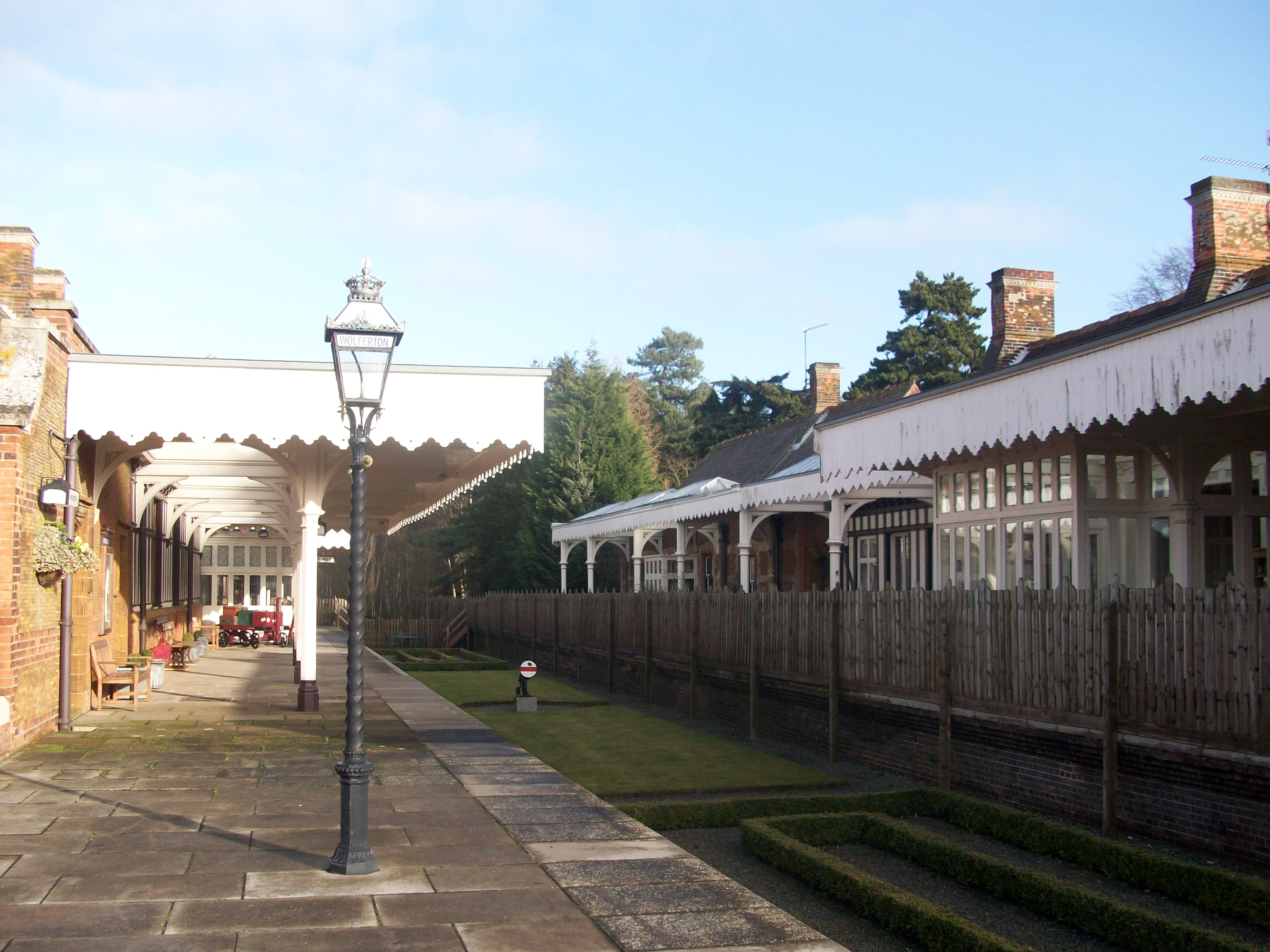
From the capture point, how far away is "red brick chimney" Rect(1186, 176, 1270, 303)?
1645cm

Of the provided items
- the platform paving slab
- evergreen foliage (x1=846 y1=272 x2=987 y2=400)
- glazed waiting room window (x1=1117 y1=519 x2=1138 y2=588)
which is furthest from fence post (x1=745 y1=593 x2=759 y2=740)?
evergreen foliage (x1=846 y1=272 x2=987 y2=400)

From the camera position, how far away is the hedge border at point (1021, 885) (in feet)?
17.8

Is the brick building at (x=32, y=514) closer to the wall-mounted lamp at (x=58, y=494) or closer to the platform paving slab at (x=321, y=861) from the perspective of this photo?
the wall-mounted lamp at (x=58, y=494)

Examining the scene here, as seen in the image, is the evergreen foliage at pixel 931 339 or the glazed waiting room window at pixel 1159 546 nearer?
the glazed waiting room window at pixel 1159 546

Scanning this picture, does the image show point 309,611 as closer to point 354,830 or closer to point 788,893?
point 354,830

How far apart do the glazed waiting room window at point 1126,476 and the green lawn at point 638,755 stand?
4386 mm

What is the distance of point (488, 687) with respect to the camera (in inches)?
758

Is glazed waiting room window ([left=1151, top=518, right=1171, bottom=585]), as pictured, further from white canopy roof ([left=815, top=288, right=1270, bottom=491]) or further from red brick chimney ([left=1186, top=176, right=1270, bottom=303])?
red brick chimney ([left=1186, top=176, right=1270, bottom=303])

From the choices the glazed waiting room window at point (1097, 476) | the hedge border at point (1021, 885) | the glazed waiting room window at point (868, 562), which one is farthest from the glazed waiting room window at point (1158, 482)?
the glazed waiting room window at point (868, 562)

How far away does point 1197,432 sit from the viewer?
10672 millimetres

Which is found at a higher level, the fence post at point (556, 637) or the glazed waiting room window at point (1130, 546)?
the glazed waiting room window at point (1130, 546)

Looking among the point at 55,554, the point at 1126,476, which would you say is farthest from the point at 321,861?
the point at 1126,476

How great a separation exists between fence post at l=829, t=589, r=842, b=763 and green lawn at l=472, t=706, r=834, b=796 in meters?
0.50

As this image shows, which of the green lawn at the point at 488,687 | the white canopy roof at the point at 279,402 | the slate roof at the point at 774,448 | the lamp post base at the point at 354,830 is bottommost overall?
the green lawn at the point at 488,687
